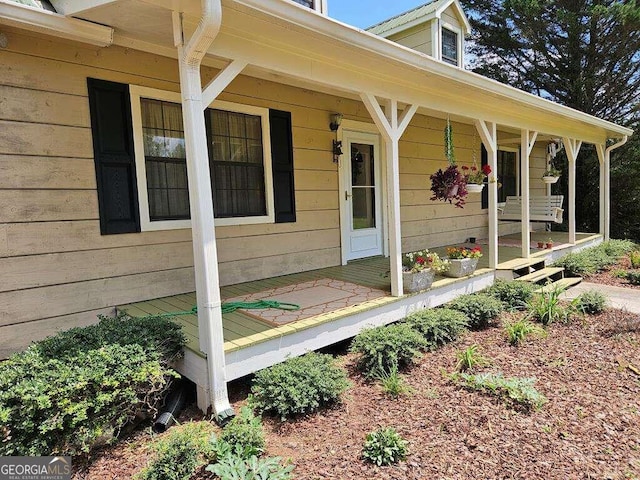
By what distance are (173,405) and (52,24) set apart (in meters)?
2.67

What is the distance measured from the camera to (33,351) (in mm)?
2330

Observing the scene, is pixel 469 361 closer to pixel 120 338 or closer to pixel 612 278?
pixel 120 338

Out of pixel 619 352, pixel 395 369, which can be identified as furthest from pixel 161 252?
pixel 619 352

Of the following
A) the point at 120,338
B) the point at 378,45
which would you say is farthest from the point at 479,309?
the point at 120,338

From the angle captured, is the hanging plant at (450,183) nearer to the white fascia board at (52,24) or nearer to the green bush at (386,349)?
the green bush at (386,349)

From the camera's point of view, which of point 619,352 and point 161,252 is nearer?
point 619,352

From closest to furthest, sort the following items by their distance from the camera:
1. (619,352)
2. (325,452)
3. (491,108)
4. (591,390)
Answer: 1. (325,452)
2. (591,390)
3. (619,352)
4. (491,108)

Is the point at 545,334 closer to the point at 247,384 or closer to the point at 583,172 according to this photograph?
the point at 247,384

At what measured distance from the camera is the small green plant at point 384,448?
6.84ft

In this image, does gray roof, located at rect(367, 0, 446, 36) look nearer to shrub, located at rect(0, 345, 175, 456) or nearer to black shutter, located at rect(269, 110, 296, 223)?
black shutter, located at rect(269, 110, 296, 223)

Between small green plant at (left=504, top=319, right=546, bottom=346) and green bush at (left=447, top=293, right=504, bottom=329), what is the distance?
244 millimetres

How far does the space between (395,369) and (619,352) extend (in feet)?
6.41

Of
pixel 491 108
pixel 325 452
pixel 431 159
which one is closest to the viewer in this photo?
pixel 325 452

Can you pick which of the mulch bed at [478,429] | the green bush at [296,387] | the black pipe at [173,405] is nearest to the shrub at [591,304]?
the mulch bed at [478,429]
